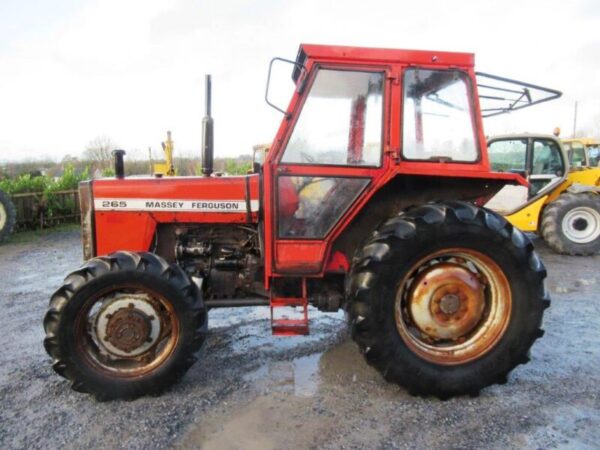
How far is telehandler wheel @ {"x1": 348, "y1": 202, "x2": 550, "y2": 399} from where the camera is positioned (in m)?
3.04

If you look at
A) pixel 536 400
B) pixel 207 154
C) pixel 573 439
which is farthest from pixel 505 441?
pixel 207 154

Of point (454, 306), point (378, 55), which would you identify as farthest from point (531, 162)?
point (378, 55)

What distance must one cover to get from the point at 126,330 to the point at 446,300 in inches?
85.7

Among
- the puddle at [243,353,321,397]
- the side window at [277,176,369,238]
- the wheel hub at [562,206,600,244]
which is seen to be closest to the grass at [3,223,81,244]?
the puddle at [243,353,321,397]

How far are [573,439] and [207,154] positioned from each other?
10.1 ft

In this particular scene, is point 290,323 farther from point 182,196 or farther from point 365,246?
point 182,196

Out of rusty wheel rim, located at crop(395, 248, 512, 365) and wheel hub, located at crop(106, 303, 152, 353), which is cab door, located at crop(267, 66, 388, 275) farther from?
wheel hub, located at crop(106, 303, 152, 353)

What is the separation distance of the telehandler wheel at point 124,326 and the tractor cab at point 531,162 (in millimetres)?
6938

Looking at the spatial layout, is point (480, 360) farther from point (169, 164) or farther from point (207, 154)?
point (169, 164)

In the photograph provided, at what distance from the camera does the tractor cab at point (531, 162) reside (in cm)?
834

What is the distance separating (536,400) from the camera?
3.16m

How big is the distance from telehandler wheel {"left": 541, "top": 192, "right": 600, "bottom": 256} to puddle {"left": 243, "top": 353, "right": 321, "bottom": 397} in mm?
6095

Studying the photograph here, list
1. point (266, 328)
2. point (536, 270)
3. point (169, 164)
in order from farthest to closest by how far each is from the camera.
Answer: point (169, 164)
point (266, 328)
point (536, 270)

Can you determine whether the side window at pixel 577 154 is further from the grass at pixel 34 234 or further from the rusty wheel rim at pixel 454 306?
the grass at pixel 34 234
